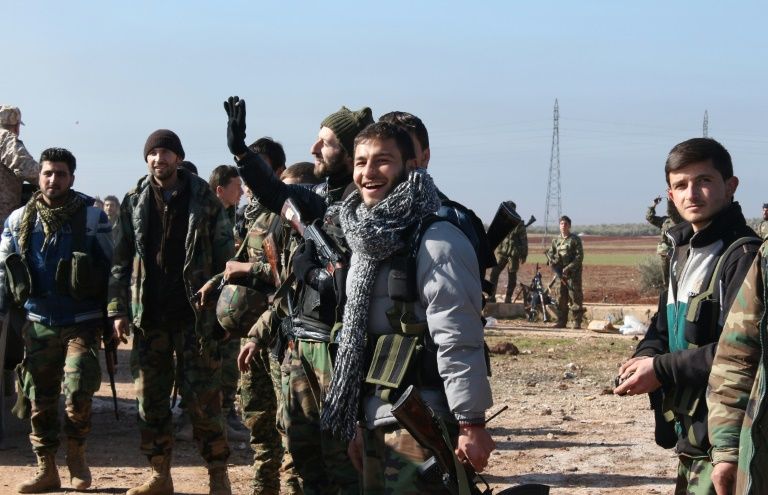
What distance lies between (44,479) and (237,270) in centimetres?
244

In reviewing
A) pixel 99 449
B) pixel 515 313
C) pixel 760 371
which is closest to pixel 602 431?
pixel 99 449

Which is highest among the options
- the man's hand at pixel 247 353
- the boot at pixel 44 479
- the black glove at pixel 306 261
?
the black glove at pixel 306 261

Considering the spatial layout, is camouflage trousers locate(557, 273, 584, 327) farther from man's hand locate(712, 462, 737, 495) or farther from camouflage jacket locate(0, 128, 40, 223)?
man's hand locate(712, 462, 737, 495)

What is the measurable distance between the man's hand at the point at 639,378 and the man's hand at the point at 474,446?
68cm

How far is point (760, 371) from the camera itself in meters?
3.28

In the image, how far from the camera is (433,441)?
3953mm

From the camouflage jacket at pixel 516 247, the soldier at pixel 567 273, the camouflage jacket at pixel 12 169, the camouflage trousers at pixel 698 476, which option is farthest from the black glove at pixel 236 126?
the camouflage jacket at pixel 516 247

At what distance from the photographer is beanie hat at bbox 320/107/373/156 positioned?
5.46 m

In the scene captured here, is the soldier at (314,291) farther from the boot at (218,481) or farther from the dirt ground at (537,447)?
the dirt ground at (537,447)

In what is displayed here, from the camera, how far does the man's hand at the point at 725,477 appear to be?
138 inches

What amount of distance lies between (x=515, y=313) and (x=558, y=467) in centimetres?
1543

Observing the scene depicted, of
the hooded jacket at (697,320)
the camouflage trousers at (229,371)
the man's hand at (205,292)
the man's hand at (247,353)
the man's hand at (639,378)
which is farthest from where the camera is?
the camouflage trousers at (229,371)

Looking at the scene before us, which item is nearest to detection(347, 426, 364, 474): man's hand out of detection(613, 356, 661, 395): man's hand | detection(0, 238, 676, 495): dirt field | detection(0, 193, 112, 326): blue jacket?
detection(613, 356, 661, 395): man's hand

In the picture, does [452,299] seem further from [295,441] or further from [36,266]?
[36,266]
